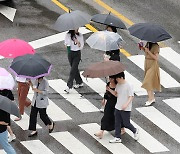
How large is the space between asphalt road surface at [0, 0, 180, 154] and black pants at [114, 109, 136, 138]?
A: 0.29 meters

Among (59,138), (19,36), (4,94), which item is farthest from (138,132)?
(19,36)

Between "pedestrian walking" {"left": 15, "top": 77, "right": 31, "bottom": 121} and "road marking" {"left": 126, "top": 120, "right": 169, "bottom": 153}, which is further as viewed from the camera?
"pedestrian walking" {"left": 15, "top": 77, "right": 31, "bottom": 121}

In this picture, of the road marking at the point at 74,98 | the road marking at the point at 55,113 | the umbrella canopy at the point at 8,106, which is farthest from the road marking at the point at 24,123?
the umbrella canopy at the point at 8,106

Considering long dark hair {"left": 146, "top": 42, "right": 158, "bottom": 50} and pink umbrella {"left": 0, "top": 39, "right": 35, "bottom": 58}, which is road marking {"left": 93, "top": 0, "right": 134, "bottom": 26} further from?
pink umbrella {"left": 0, "top": 39, "right": 35, "bottom": 58}

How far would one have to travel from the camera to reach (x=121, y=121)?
14805 millimetres

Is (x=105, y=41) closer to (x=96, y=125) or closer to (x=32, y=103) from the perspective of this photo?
(x=96, y=125)

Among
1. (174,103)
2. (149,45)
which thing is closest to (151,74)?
(149,45)

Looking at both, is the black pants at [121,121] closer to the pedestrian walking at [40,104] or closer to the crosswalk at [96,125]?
the crosswalk at [96,125]

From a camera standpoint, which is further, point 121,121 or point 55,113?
point 55,113

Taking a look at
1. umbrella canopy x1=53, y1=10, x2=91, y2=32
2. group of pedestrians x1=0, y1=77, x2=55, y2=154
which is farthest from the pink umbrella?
umbrella canopy x1=53, y1=10, x2=91, y2=32

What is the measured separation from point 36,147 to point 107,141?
1.49 metres

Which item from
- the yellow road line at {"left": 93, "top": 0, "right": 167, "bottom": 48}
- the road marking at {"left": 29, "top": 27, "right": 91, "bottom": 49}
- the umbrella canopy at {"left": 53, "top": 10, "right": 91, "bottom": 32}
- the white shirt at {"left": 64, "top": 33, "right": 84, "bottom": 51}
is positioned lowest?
the road marking at {"left": 29, "top": 27, "right": 91, "bottom": 49}

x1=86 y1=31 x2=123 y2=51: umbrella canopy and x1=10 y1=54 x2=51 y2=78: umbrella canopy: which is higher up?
x1=86 y1=31 x2=123 y2=51: umbrella canopy

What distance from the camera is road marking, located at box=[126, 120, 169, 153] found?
1477 centimetres
